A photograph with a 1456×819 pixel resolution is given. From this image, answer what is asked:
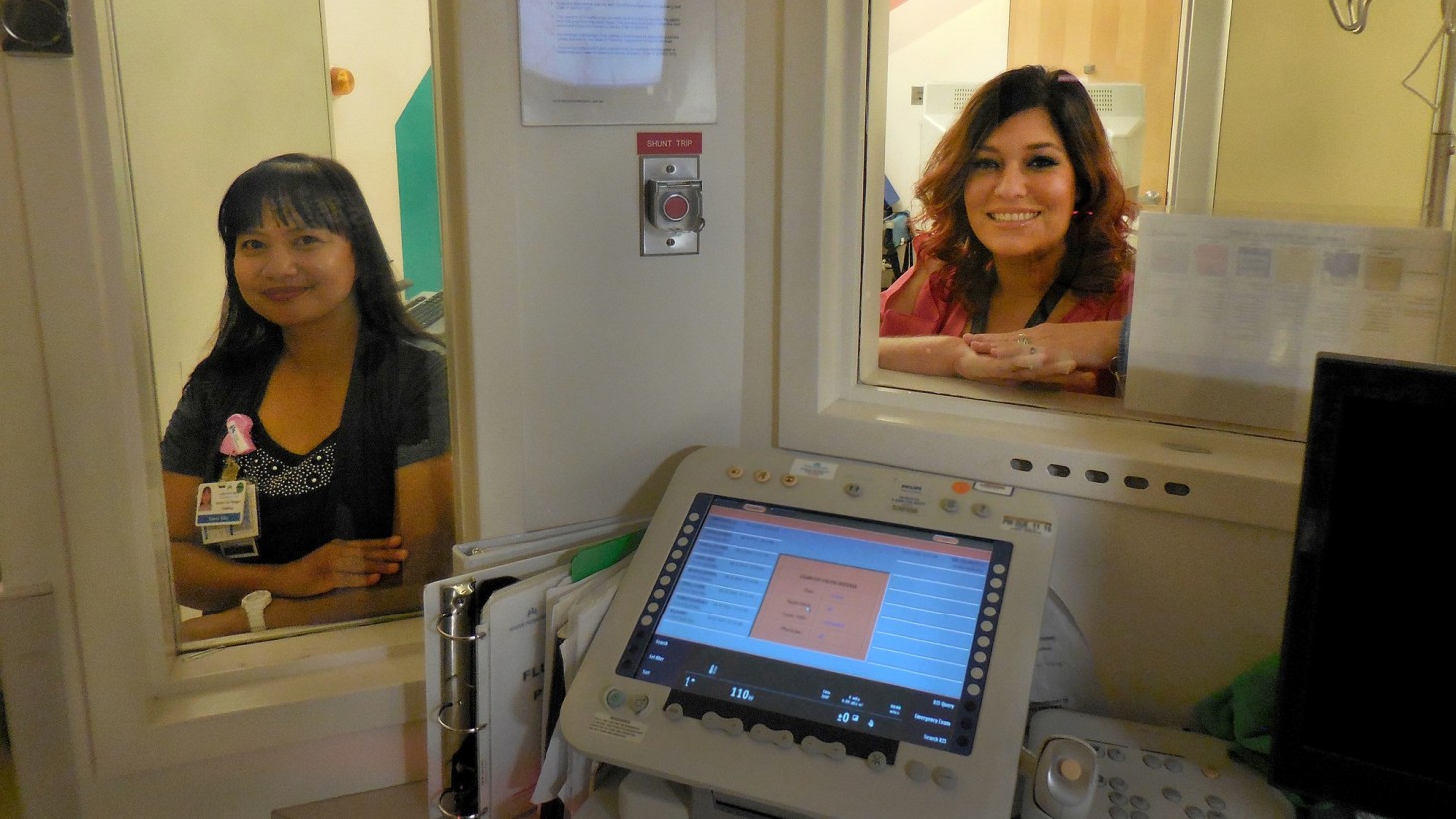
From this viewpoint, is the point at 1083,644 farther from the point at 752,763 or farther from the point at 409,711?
the point at 409,711

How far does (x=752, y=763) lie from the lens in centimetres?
86

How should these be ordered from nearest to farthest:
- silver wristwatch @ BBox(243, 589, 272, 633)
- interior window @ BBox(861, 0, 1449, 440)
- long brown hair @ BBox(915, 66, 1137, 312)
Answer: interior window @ BBox(861, 0, 1449, 440) → long brown hair @ BBox(915, 66, 1137, 312) → silver wristwatch @ BBox(243, 589, 272, 633)

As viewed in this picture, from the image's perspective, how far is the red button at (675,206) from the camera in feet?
3.83

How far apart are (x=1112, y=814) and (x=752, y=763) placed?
0.30 meters

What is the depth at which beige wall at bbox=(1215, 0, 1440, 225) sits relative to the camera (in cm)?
94

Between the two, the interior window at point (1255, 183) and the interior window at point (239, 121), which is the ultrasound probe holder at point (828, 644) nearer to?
the interior window at point (1255, 183)

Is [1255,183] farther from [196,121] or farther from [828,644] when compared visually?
[196,121]

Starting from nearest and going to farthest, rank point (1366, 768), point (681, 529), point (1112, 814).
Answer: point (1366, 768) < point (1112, 814) < point (681, 529)

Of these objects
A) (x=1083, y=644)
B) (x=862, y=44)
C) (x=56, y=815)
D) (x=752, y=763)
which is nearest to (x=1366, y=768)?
(x=1083, y=644)

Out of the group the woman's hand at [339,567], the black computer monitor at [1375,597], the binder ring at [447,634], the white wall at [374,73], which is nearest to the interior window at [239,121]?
the white wall at [374,73]

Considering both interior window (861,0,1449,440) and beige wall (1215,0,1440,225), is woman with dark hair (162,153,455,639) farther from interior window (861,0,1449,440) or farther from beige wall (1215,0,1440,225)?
beige wall (1215,0,1440,225)

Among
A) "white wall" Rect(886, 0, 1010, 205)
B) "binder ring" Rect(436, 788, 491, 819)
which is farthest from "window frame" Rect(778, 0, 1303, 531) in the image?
"binder ring" Rect(436, 788, 491, 819)

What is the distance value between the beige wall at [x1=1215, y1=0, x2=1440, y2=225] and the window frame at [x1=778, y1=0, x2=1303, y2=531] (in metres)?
0.03

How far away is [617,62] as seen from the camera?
3.72 ft
